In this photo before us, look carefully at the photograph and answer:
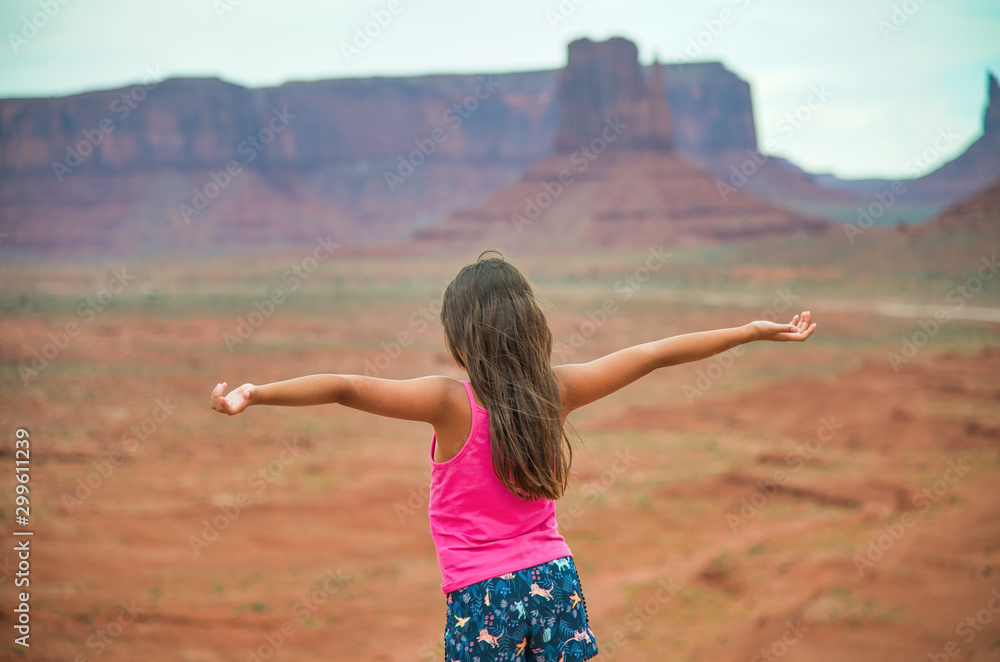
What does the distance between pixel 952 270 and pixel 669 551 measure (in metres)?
35.5

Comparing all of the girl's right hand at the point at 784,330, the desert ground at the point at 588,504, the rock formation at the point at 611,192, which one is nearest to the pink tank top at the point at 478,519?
the desert ground at the point at 588,504

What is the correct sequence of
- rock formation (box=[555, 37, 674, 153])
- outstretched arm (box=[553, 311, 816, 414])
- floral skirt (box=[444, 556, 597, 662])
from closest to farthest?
floral skirt (box=[444, 556, 597, 662]) → outstretched arm (box=[553, 311, 816, 414]) → rock formation (box=[555, 37, 674, 153])

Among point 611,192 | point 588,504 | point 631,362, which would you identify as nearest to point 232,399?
point 631,362

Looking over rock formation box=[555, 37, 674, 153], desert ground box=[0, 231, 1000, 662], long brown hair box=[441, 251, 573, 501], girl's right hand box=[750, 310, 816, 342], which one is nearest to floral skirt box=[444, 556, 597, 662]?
long brown hair box=[441, 251, 573, 501]

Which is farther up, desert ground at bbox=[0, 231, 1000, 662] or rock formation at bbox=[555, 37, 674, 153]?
rock formation at bbox=[555, 37, 674, 153]

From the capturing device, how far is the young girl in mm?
2037

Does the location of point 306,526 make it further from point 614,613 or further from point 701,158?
point 701,158

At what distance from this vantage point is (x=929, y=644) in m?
5.48

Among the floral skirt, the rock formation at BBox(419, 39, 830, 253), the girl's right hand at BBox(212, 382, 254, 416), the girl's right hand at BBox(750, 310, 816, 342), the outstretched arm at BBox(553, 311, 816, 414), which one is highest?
the rock formation at BBox(419, 39, 830, 253)

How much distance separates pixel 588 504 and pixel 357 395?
28.8 feet

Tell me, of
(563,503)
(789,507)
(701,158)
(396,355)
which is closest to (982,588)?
(789,507)

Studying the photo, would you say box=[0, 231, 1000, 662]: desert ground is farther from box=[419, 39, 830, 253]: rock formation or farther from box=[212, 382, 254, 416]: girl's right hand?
box=[419, 39, 830, 253]: rock formation

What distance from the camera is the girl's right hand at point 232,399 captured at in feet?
6.14

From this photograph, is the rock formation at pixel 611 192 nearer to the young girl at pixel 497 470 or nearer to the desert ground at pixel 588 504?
the desert ground at pixel 588 504
